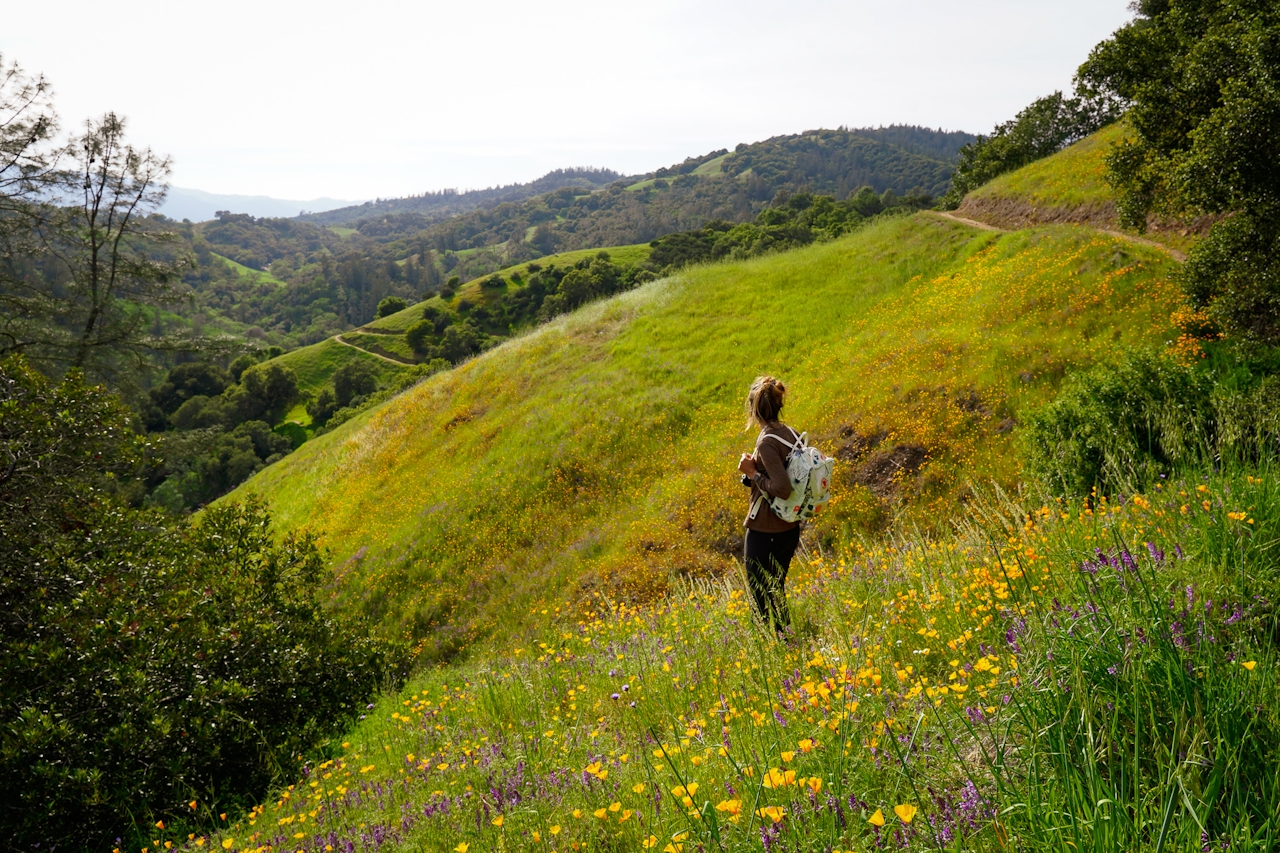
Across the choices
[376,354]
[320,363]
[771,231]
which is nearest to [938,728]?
[771,231]

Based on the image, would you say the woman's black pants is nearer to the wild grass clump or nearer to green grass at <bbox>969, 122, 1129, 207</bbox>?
the wild grass clump

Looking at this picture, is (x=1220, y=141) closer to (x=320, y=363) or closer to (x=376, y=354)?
(x=376, y=354)

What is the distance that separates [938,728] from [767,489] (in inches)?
118

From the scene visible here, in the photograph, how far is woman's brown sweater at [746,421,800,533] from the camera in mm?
5465

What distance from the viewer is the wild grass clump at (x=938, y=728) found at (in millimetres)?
1893

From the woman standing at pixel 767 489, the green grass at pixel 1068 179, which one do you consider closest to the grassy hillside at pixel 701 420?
the green grass at pixel 1068 179

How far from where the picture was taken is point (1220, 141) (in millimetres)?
8664

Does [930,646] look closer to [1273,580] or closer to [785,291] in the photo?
[1273,580]

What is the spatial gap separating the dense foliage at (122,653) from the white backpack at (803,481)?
5.09 meters

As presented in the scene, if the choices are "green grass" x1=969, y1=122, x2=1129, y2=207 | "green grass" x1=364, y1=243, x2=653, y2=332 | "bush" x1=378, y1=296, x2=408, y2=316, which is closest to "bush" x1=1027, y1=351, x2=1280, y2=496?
"green grass" x1=969, y1=122, x2=1129, y2=207

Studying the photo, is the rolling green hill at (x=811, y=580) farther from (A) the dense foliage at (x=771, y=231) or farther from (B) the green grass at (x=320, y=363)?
(B) the green grass at (x=320, y=363)

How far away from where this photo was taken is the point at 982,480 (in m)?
11.3

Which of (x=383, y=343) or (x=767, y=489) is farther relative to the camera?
(x=383, y=343)

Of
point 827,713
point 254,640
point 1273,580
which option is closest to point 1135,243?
point 1273,580
